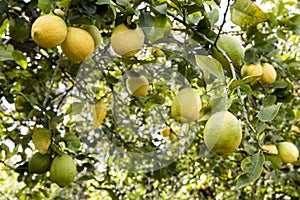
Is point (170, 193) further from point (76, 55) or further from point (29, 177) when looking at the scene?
point (76, 55)

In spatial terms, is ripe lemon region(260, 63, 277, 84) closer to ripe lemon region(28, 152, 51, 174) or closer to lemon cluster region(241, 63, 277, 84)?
lemon cluster region(241, 63, 277, 84)

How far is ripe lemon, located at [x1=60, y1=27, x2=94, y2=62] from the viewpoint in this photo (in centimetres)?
78

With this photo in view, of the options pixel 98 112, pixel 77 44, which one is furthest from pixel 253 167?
pixel 98 112

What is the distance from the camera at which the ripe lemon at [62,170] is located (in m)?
0.97

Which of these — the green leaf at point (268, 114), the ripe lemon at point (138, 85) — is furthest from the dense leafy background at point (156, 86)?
the ripe lemon at point (138, 85)

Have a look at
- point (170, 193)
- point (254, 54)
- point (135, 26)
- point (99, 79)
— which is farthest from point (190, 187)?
point (135, 26)

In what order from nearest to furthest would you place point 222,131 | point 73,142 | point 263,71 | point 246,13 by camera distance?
point 222,131, point 246,13, point 73,142, point 263,71

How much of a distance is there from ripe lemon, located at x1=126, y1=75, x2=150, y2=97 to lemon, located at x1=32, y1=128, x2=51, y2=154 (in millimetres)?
352

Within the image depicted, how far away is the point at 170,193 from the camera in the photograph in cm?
249

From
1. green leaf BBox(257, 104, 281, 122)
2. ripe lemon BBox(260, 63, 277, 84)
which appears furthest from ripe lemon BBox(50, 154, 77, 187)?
ripe lemon BBox(260, 63, 277, 84)

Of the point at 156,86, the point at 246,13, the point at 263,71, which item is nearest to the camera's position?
the point at 246,13

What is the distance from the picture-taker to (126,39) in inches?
32.0

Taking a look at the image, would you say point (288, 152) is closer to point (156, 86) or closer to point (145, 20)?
point (156, 86)

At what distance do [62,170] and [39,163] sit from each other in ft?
0.21
